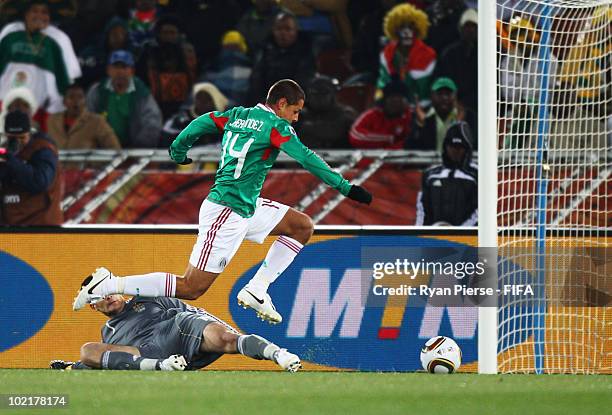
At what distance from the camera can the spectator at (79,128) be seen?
12.4 m

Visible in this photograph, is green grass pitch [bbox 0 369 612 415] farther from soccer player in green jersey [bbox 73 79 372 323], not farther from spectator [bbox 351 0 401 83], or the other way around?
spectator [bbox 351 0 401 83]

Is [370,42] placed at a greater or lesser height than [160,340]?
greater

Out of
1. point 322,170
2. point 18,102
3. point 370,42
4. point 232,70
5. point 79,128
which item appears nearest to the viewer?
point 322,170

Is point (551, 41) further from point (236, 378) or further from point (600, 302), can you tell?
point (236, 378)

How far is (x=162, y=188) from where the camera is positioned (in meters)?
12.0

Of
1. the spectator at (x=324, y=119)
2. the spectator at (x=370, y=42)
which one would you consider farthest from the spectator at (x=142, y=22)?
the spectator at (x=370, y=42)

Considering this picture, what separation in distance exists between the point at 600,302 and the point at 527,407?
3.12m

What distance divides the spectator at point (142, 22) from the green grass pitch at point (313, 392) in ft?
18.0

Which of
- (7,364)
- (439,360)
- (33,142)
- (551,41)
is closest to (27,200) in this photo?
(33,142)

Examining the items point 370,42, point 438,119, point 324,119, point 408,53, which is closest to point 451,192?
point 438,119

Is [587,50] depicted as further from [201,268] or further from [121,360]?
[121,360]

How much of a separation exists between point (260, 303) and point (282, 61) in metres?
4.14

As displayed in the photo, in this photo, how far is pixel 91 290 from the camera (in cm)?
910

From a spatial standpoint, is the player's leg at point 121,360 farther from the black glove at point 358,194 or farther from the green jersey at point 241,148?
the black glove at point 358,194
